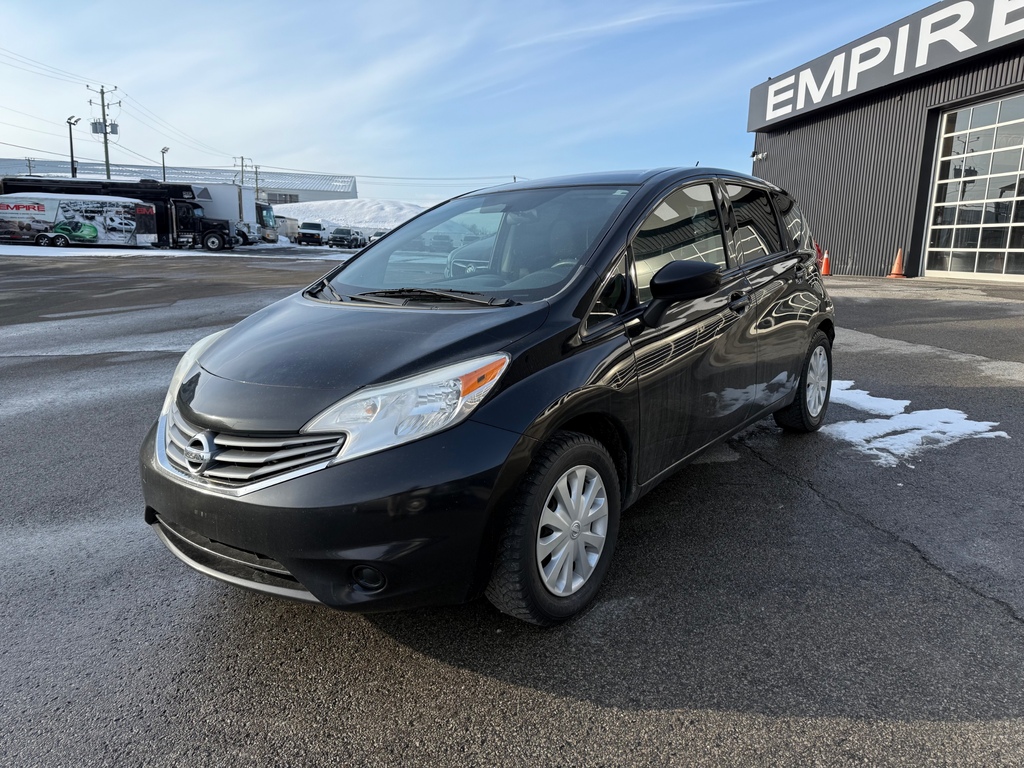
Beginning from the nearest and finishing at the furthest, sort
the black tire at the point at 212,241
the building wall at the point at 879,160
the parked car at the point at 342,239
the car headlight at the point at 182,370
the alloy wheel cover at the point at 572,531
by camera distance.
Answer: the alloy wheel cover at the point at 572,531 < the car headlight at the point at 182,370 < the building wall at the point at 879,160 < the black tire at the point at 212,241 < the parked car at the point at 342,239

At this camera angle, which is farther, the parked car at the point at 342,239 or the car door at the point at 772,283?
the parked car at the point at 342,239

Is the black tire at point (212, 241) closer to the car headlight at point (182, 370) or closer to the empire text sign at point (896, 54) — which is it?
the empire text sign at point (896, 54)

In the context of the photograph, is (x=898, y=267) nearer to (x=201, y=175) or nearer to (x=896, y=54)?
(x=896, y=54)

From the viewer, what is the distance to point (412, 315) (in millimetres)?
2732

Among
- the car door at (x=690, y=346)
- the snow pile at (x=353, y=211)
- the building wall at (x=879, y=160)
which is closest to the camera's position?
the car door at (x=690, y=346)

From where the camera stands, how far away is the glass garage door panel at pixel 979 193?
57.0 feet

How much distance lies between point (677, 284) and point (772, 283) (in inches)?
56.4

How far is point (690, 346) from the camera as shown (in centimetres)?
312

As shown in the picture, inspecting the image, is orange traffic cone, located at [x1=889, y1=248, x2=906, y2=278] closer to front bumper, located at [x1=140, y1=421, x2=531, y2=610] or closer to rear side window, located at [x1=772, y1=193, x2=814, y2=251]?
rear side window, located at [x1=772, y1=193, x2=814, y2=251]

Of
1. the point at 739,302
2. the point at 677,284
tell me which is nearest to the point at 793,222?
the point at 739,302

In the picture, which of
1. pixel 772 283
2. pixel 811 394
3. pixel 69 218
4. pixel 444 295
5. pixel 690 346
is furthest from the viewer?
pixel 69 218

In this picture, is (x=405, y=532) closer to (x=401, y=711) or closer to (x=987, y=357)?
(x=401, y=711)

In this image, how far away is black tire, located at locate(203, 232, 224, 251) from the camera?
4044 centimetres

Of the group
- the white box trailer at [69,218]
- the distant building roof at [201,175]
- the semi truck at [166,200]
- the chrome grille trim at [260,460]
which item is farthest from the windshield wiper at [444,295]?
the distant building roof at [201,175]
